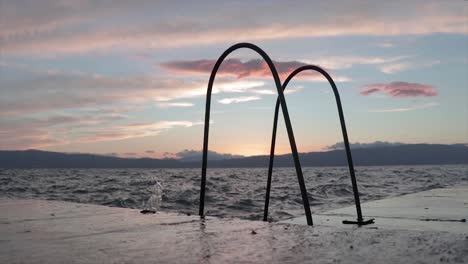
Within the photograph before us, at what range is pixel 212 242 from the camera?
385cm

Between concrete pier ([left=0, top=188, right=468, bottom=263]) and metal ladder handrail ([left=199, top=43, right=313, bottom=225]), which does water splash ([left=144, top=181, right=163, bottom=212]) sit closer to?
metal ladder handrail ([left=199, top=43, right=313, bottom=225])

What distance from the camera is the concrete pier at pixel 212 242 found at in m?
3.22

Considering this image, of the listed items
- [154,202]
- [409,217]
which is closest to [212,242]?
[409,217]

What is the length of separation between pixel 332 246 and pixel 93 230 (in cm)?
245

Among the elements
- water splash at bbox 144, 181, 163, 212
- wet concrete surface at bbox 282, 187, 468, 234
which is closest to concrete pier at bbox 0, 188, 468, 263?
wet concrete surface at bbox 282, 187, 468, 234

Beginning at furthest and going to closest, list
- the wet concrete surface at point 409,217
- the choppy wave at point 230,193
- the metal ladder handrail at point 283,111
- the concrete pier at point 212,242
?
1. the choppy wave at point 230,193
2. the wet concrete surface at point 409,217
3. the metal ladder handrail at point 283,111
4. the concrete pier at point 212,242

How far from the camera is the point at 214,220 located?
545 centimetres

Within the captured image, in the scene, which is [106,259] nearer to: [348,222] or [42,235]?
[42,235]

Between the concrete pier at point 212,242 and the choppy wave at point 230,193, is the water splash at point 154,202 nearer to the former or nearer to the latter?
the choppy wave at point 230,193

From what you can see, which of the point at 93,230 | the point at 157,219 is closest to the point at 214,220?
the point at 157,219


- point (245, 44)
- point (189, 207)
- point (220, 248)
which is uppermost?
point (245, 44)

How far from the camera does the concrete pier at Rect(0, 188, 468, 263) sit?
10.6 feet

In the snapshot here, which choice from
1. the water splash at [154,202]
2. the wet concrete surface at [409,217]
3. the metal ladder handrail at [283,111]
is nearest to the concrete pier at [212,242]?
the wet concrete surface at [409,217]

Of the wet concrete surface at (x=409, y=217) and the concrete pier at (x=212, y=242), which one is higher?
the concrete pier at (x=212, y=242)
